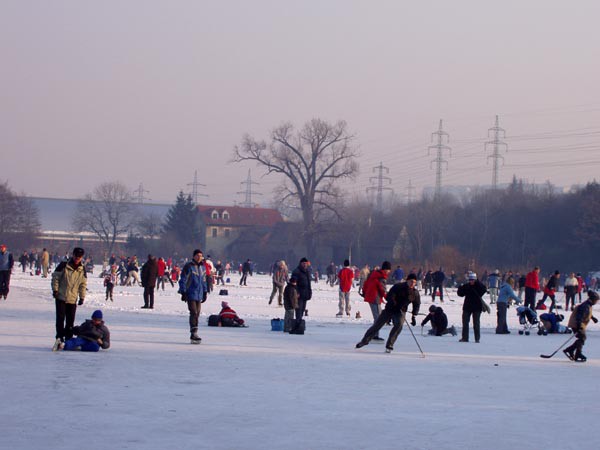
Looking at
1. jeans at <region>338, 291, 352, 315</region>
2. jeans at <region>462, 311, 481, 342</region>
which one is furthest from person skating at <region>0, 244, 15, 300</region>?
jeans at <region>462, 311, 481, 342</region>

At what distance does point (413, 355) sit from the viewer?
1638 cm

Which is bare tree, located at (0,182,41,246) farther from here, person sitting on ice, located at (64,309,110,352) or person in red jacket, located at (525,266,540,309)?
person sitting on ice, located at (64,309,110,352)

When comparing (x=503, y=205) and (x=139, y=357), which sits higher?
(x=503, y=205)

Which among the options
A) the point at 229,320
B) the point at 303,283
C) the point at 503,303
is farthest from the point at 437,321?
the point at 229,320

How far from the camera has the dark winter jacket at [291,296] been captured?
65.6 ft

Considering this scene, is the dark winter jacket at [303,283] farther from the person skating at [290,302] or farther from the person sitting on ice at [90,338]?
the person sitting on ice at [90,338]

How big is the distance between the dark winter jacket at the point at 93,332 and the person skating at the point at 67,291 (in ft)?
0.48

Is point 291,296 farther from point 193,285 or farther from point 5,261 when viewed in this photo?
point 5,261

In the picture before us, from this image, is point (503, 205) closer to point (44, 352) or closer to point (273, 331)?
point (273, 331)

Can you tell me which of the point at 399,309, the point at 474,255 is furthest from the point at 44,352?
the point at 474,255

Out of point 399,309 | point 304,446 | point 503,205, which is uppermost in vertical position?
point 503,205

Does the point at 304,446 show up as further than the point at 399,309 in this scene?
No

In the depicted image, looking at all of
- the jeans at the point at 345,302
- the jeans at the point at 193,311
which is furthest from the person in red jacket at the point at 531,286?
the jeans at the point at 193,311

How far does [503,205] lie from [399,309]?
7349cm
